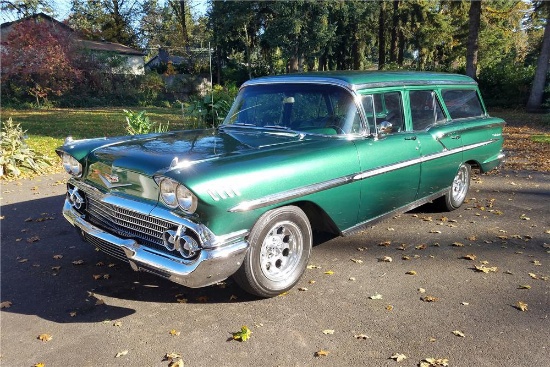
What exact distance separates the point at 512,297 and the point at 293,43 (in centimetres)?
2709

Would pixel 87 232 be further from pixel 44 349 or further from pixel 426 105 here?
pixel 426 105

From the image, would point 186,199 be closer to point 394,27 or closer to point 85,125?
point 85,125

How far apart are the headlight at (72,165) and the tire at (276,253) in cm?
175

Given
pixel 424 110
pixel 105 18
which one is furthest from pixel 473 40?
pixel 105 18

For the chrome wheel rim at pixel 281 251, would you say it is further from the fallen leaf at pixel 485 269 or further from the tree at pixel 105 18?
the tree at pixel 105 18

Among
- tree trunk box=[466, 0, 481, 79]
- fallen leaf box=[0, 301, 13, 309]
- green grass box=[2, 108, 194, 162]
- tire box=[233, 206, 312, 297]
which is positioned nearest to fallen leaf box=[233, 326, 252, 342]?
tire box=[233, 206, 312, 297]

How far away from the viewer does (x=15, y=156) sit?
27.0 ft

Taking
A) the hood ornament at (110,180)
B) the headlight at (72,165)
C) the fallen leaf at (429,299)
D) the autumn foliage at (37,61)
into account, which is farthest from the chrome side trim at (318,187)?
the autumn foliage at (37,61)

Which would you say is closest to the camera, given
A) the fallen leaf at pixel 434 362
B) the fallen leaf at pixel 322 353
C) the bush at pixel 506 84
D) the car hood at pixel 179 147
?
the fallen leaf at pixel 434 362

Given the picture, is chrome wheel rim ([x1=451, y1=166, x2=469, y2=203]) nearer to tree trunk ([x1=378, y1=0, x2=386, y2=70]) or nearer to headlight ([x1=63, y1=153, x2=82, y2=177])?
headlight ([x1=63, y1=153, x2=82, y2=177])

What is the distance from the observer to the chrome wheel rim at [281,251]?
140 inches

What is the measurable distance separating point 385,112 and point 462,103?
197cm

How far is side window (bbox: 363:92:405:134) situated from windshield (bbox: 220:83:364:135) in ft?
0.61

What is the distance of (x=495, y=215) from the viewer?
5.94m
